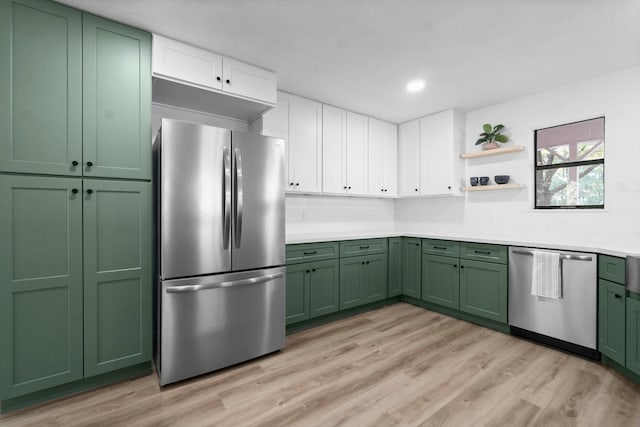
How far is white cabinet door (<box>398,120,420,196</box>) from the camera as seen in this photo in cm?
A: 426

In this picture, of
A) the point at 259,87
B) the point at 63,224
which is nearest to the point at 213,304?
the point at 63,224

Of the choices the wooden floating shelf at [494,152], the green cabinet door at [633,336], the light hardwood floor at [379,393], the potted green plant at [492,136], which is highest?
the potted green plant at [492,136]

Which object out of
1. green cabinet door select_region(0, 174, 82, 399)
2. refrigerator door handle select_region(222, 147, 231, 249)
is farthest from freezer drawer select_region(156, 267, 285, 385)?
green cabinet door select_region(0, 174, 82, 399)

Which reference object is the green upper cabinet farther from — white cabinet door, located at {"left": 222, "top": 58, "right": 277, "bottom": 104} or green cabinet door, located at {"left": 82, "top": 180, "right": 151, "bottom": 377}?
white cabinet door, located at {"left": 222, "top": 58, "right": 277, "bottom": 104}

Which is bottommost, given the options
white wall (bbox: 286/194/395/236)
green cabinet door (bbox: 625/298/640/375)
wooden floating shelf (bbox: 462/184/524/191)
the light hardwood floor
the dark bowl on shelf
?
the light hardwood floor

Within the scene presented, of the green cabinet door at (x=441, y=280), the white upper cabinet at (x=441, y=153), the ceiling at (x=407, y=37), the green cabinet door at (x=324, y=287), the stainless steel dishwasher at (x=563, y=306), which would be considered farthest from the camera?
the white upper cabinet at (x=441, y=153)

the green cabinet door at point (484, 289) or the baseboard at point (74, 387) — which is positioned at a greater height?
the green cabinet door at point (484, 289)

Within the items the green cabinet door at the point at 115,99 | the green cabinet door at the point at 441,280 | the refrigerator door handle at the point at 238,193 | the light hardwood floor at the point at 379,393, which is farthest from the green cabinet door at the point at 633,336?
the green cabinet door at the point at 115,99

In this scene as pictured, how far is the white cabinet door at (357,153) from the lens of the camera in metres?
3.95

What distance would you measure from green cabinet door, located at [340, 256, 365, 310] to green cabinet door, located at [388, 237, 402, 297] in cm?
52

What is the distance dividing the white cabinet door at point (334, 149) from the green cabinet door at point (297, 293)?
1.08 metres

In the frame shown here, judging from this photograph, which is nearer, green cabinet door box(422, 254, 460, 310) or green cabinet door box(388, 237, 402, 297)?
green cabinet door box(422, 254, 460, 310)

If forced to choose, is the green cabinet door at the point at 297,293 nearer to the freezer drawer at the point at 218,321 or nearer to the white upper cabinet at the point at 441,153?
the freezer drawer at the point at 218,321

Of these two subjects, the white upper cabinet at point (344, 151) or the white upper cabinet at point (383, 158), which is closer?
the white upper cabinet at point (344, 151)
